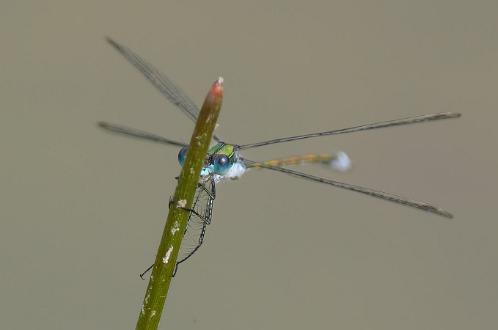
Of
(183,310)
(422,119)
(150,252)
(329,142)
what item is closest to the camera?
(422,119)

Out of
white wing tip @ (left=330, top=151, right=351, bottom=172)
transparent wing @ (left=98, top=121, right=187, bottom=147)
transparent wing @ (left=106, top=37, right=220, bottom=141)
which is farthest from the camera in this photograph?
white wing tip @ (left=330, top=151, right=351, bottom=172)

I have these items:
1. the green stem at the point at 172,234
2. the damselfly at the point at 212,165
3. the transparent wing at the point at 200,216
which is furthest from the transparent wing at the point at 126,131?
the green stem at the point at 172,234

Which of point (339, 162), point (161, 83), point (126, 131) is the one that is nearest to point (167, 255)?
point (126, 131)

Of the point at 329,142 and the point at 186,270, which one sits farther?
the point at 329,142

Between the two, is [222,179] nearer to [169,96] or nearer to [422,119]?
[169,96]

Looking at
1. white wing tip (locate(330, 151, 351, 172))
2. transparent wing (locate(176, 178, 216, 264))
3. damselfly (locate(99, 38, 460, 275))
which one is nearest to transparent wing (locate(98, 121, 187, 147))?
damselfly (locate(99, 38, 460, 275))

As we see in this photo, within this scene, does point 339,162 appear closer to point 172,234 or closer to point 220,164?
point 220,164

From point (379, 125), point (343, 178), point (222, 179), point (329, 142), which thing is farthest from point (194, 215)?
point (329, 142)

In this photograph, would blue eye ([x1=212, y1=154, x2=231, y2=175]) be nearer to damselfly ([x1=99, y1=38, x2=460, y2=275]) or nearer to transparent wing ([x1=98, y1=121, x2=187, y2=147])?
damselfly ([x1=99, y1=38, x2=460, y2=275])
